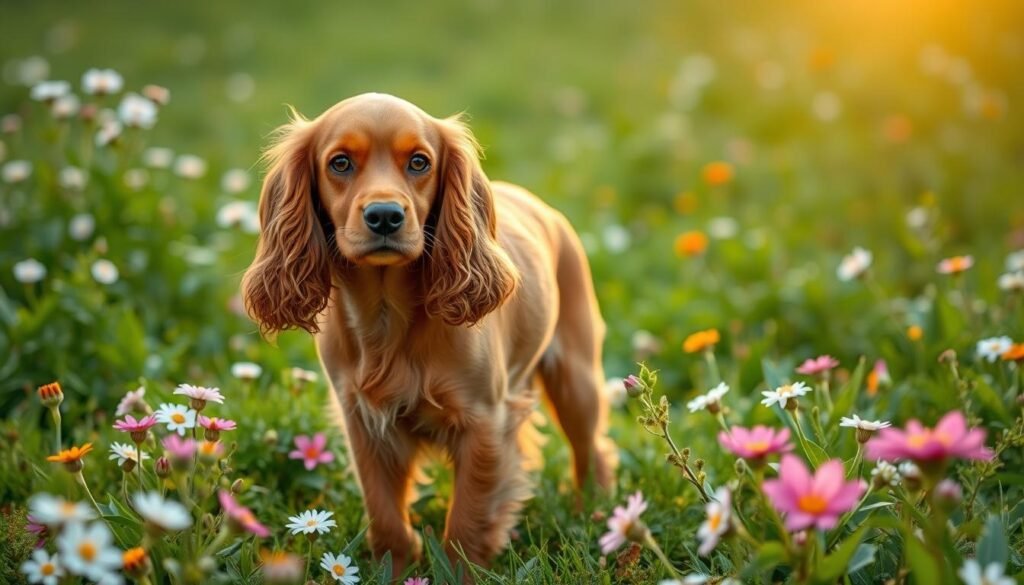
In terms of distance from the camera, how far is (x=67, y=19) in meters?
9.29

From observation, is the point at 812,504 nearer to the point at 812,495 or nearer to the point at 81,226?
the point at 812,495

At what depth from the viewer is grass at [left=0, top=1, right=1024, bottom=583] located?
3.31m

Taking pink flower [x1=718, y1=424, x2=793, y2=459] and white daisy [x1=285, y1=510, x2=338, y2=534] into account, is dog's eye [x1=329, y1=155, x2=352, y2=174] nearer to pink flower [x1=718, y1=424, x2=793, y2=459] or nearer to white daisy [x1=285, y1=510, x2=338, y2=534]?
white daisy [x1=285, y1=510, x2=338, y2=534]

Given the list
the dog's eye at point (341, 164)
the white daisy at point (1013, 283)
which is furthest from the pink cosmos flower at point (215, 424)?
the white daisy at point (1013, 283)

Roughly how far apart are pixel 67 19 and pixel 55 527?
28.3 ft

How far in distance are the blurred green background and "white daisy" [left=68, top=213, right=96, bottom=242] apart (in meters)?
0.05

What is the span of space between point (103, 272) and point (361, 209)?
1.90m

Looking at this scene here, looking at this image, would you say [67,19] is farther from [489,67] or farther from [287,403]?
[287,403]

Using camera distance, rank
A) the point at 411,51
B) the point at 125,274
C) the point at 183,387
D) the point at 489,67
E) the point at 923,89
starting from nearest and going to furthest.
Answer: the point at 183,387 → the point at 125,274 → the point at 923,89 → the point at 489,67 → the point at 411,51

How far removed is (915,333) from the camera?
366 centimetres

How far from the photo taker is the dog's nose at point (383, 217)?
97.6 inches

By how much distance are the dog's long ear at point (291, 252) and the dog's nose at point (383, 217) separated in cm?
34

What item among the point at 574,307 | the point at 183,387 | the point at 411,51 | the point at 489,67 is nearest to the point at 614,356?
the point at 574,307

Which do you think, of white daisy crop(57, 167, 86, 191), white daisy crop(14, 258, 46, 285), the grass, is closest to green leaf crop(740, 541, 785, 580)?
the grass
